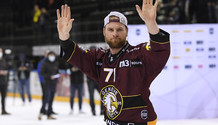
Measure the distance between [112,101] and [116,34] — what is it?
1.58 feet

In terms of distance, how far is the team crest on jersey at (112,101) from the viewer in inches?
94.0

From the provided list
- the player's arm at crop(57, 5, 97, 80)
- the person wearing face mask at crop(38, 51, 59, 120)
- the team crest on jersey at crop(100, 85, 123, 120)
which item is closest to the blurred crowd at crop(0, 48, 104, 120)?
the person wearing face mask at crop(38, 51, 59, 120)

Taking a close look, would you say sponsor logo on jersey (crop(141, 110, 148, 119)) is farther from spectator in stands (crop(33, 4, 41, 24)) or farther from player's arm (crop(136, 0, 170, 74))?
spectator in stands (crop(33, 4, 41, 24))

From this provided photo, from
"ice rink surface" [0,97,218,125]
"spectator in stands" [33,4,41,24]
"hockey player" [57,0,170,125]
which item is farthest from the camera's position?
"spectator in stands" [33,4,41,24]

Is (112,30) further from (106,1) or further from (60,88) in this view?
(106,1)

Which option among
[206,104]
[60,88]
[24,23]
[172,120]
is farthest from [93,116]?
[24,23]

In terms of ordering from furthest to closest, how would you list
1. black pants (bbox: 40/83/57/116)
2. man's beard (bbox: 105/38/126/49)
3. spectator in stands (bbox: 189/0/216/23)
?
spectator in stands (bbox: 189/0/216/23), black pants (bbox: 40/83/57/116), man's beard (bbox: 105/38/126/49)

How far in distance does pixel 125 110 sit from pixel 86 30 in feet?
32.6

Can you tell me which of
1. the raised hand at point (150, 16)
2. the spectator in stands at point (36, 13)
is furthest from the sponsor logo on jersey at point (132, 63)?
the spectator in stands at point (36, 13)

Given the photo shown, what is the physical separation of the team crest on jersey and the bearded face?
31 cm

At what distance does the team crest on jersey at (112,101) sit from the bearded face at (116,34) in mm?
308

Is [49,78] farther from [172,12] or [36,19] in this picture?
[36,19]

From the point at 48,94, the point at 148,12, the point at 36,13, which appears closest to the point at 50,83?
the point at 48,94

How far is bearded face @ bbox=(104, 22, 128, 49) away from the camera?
7.97 feet
